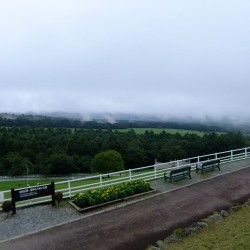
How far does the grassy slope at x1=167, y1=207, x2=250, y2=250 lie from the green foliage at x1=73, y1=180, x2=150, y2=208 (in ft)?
14.5

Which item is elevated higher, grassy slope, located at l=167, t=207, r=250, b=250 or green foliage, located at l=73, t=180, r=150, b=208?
green foliage, located at l=73, t=180, r=150, b=208

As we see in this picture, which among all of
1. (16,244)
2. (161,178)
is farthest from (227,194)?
(16,244)

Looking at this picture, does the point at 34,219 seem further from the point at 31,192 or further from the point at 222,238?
the point at 222,238

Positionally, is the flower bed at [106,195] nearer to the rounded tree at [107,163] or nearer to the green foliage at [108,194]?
the green foliage at [108,194]

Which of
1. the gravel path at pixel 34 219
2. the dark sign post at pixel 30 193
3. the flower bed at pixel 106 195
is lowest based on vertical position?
the gravel path at pixel 34 219

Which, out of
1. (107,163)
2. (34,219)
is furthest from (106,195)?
(107,163)

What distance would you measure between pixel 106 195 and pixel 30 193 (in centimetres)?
323

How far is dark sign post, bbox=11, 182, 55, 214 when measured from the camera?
11789 mm

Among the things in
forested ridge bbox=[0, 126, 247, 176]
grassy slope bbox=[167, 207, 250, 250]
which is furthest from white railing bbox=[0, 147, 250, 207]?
forested ridge bbox=[0, 126, 247, 176]

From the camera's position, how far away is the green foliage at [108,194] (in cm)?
1239

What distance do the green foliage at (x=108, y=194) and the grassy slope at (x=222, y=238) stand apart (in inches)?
174

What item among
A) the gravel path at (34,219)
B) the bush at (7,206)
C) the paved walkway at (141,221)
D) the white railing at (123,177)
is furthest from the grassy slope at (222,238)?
the bush at (7,206)

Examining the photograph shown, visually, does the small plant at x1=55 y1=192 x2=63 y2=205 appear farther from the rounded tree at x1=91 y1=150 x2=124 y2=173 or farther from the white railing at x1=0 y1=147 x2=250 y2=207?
the rounded tree at x1=91 y1=150 x2=124 y2=173

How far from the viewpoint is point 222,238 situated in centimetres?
876
